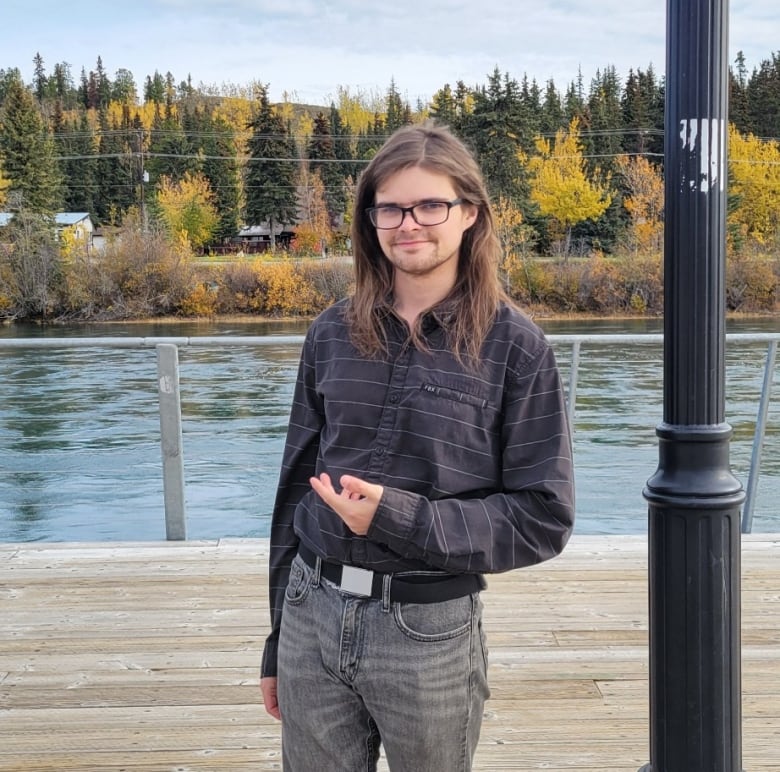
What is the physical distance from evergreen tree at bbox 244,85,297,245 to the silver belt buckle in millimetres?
58806

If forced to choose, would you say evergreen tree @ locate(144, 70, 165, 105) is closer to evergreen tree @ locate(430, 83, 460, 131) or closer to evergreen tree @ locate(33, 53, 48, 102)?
evergreen tree @ locate(33, 53, 48, 102)

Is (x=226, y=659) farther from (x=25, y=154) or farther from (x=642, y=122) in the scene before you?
(x=642, y=122)

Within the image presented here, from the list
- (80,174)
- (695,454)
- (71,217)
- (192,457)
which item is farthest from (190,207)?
(695,454)

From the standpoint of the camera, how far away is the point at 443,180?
53.9 inches

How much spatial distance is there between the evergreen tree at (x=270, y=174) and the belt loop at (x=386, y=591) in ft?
193

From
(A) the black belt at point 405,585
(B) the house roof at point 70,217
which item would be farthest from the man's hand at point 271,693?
(B) the house roof at point 70,217

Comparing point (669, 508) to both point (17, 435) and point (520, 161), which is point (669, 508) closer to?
point (17, 435)

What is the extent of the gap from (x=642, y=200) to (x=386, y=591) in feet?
173

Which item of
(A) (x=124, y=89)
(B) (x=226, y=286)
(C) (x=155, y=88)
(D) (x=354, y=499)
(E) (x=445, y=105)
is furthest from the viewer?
(A) (x=124, y=89)

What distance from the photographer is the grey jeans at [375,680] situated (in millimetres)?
1315

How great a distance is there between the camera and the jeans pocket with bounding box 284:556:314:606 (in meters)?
1.39

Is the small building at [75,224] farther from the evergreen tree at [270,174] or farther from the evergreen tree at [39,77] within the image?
the evergreen tree at [39,77]

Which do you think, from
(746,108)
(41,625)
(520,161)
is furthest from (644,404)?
(746,108)

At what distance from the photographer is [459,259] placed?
143cm
